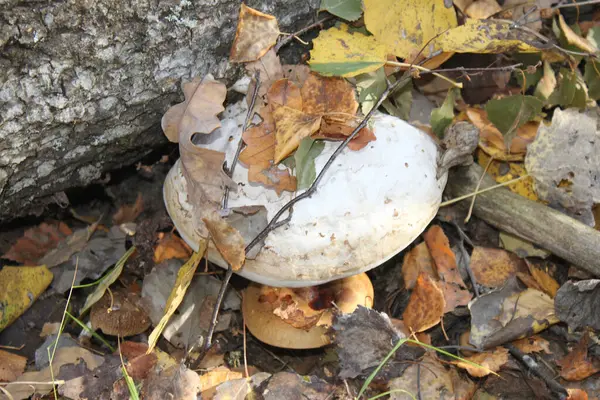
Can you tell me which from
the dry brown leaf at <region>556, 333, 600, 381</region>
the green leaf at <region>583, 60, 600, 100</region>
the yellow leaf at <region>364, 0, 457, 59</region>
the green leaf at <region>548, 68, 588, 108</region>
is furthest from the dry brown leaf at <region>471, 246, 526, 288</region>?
the yellow leaf at <region>364, 0, 457, 59</region>

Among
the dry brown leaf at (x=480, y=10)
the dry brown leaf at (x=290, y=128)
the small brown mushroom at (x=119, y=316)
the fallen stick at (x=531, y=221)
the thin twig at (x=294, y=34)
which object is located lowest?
the small brown mushroom at (x=119, y=316)

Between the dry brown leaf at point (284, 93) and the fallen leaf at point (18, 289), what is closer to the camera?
the dry brown leaf at point (284, 93)

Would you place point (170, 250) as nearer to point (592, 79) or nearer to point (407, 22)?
point (407, 22)

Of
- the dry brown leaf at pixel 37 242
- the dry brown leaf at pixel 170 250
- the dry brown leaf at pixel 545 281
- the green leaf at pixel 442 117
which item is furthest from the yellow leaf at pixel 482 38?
the dry brown leaf at pixel 37 242

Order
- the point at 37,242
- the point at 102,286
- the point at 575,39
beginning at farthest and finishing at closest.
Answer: the point at 37,242 → the point at 575,39 → the point at 102,286

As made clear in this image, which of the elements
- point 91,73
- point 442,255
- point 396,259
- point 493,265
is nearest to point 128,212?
point 91,73

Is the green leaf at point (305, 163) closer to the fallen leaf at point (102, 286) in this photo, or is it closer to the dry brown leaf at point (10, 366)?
the fallen leaf at point (102, 286)
